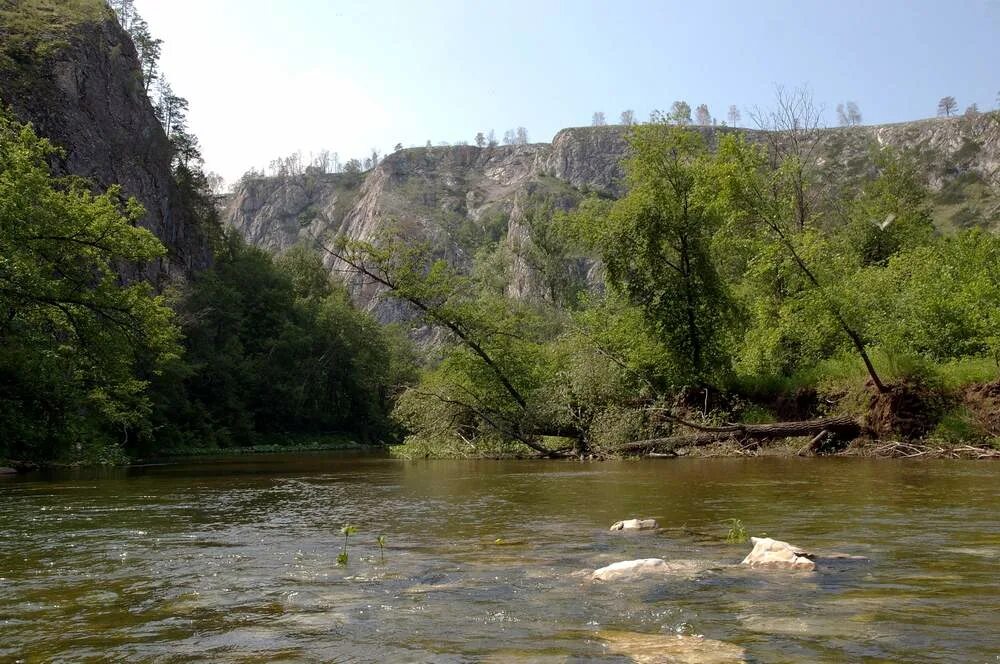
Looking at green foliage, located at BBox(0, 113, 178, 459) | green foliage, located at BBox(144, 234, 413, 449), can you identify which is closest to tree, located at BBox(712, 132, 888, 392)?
green foliage, located at BBox(0, 113, 178, 459)

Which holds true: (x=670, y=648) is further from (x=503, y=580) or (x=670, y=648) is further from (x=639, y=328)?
(x=639, y=328)

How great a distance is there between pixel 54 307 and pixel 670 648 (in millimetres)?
23891

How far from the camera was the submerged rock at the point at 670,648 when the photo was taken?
4461mm

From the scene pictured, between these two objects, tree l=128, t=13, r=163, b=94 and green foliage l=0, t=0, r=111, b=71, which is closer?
green foliage l=0, t=0, r=111, b=71

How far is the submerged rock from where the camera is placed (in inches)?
176

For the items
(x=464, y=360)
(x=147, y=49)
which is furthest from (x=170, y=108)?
(x=464, y=360)

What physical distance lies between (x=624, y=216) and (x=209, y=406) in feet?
126

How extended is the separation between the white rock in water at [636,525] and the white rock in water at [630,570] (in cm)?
277

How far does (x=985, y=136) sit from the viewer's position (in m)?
166

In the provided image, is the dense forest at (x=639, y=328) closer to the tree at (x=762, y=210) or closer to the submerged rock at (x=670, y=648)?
the tree at (x=762, y=210)

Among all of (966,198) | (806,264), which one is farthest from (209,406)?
(966,198)

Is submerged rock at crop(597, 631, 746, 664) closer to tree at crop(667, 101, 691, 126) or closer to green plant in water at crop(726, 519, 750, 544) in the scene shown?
green plant in water at crop(726, 519, 750, 544)

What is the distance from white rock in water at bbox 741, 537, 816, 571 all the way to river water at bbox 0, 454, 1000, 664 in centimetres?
14

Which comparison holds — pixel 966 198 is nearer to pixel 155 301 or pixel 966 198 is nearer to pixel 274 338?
pixel 274 338
